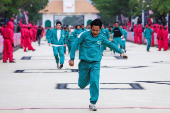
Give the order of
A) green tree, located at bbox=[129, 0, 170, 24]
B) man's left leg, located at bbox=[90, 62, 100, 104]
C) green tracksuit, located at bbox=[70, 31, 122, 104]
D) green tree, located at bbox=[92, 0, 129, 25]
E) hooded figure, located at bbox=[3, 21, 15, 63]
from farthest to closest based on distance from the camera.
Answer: green tree, located at bbox=[92, 0, 129, 25] < green tree, located at bbox=[129, 0, 170, 24] < hooded figure, located at bbox=[3, 21, 15, 63] < green tracksuit, located at bbox=[70, 31, 122, 104] < man's left leg, located at bbox=[90, 62, 100, 104]

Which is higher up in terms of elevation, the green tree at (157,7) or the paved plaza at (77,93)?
the green tree at (157,7)

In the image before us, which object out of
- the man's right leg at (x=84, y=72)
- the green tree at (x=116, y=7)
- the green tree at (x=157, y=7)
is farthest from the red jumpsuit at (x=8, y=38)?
the green tree at (x=116, y=7)

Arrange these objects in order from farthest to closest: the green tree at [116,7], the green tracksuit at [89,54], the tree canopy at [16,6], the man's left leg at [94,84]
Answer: the green tree at [116,7] < the tree canopy at [16,6] < the green tracksuit at [89,54] < the man's left leg at [94,84]

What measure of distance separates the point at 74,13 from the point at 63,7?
129 inches

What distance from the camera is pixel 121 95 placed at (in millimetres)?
8898

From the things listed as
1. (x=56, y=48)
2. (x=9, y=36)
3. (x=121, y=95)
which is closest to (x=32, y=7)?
(x=9, y=36)

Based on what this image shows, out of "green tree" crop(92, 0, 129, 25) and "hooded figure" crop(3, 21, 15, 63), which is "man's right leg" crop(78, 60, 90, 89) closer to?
"hooded figure" crop(3, 21, 15, 63)

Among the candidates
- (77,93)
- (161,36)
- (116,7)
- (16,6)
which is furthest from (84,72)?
(116,7)

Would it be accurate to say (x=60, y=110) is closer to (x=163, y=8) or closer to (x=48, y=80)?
(x=48, y=80)

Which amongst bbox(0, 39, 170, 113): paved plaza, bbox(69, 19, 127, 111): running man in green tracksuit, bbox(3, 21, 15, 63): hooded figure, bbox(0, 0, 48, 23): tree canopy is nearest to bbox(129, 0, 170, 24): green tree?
bbox(0, 0, 48, 23): tree canopy

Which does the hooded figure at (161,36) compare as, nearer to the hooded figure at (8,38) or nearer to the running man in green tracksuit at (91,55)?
the hooded figure at (8,38)

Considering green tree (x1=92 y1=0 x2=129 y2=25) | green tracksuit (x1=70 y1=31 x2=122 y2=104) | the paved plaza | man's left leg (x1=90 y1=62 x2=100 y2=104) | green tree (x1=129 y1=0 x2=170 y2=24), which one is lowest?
the paved plaza

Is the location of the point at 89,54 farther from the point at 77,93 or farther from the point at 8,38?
the point at 8,38

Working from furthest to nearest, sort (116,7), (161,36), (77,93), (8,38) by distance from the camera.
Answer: (116,7), (161,36), (8,38), (77,93)
